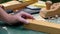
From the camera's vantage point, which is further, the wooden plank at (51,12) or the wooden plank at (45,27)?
the wooden plank at (51,12)

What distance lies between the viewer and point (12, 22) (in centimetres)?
55

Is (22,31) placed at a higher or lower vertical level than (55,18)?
higher

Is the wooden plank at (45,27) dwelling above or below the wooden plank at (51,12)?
above

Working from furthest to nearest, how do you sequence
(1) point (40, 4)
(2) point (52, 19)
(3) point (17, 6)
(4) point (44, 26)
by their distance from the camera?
(1) point (40, 4) → (3) point (17, 6) → (2) point (52, 19) → (4) point (44, 26)

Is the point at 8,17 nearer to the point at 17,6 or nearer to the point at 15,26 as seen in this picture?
the point at 15,26

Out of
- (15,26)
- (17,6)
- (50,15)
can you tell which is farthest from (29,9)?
(15,26)

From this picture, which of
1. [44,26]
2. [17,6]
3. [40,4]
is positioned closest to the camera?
[44,26]

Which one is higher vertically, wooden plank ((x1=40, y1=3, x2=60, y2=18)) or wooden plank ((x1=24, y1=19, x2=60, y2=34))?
wooden plank ((x1=24, y1=19, x2=60, y2=34))

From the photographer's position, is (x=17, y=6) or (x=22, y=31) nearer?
(x=22, y=31)

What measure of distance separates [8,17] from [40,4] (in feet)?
2.41

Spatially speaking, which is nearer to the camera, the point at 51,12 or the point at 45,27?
the point at 45,27

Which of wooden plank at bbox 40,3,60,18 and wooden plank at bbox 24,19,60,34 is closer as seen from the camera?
wooden plank at bbox 24,19,60,34

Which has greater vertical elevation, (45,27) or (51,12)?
(45,27)

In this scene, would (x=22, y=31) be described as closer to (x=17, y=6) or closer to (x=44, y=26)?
(x=44, y=26)
